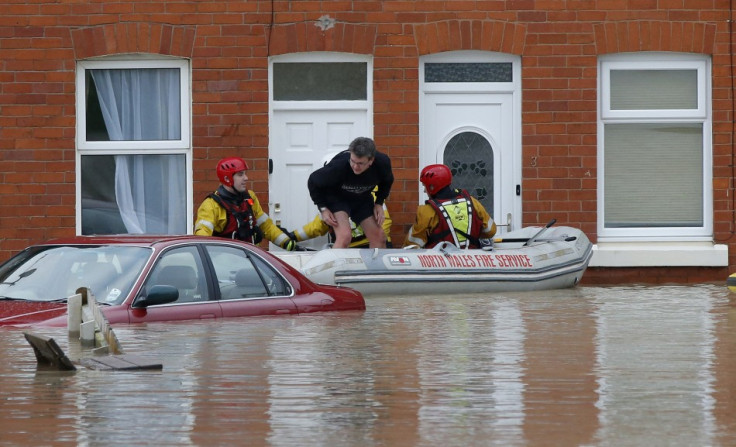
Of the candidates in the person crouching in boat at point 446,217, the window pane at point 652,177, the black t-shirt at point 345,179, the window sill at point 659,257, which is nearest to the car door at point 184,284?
the black t-shirt at point 345,179

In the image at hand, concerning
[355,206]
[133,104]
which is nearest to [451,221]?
[355,206]

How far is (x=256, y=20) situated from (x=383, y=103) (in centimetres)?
165

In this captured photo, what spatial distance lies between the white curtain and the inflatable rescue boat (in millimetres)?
2182

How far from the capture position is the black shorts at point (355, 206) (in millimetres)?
16359

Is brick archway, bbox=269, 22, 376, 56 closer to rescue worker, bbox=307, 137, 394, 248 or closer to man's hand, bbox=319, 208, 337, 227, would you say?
rescue worker, bbox=307, 137, 394, 248

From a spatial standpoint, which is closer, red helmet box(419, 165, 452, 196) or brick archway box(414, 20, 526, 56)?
red helmet box(419, 165, 452, 196)

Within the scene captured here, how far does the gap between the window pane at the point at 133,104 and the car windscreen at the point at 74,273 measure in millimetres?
6643

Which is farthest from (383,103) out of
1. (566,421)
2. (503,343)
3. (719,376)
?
(566,421)

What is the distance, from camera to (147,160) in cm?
1778

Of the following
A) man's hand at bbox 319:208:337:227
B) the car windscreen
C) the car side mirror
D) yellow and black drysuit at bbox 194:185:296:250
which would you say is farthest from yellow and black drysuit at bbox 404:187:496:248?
the car side mirror

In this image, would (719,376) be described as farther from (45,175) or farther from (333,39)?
(45,175)

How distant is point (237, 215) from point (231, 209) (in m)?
0.09

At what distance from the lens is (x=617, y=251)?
694 inches

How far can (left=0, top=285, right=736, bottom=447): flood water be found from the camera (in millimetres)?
7207
